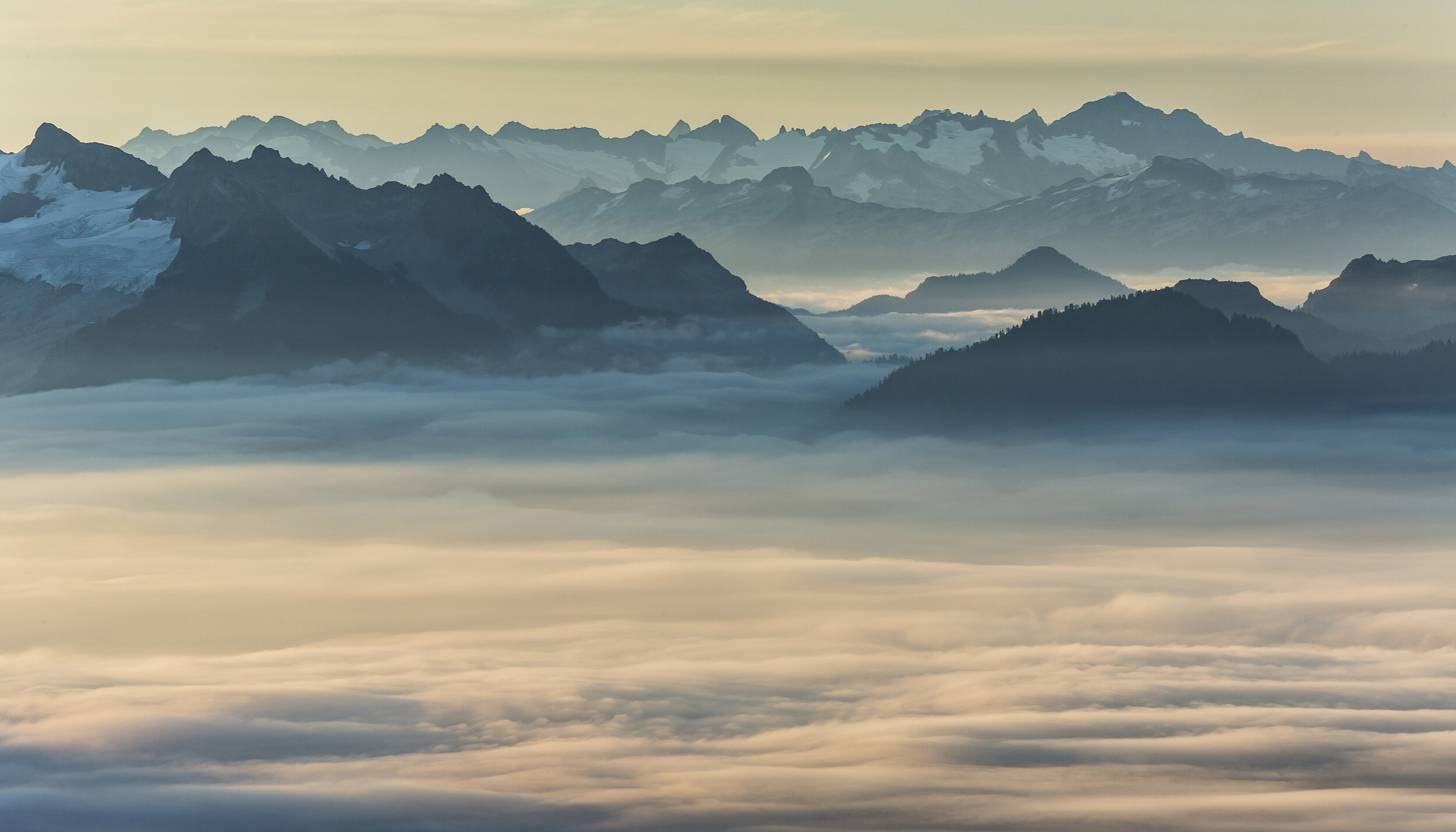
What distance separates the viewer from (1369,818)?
650 feet

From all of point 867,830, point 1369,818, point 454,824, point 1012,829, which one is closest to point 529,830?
point 454,824

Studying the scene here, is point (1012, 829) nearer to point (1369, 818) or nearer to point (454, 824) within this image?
point (1369, 818)

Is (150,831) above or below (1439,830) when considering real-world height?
above

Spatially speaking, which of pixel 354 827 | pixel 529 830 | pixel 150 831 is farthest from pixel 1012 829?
pixel 150 831

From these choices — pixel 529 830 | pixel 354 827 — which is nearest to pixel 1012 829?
pixel 529 830

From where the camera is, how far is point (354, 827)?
197125 mm

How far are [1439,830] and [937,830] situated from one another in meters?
58.2

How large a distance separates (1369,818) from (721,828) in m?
75.1

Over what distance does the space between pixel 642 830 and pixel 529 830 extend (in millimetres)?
13152

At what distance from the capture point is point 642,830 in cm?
19900

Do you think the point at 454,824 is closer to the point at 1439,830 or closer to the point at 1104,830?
the point at 1104,830

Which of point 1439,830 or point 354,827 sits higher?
point 354,827

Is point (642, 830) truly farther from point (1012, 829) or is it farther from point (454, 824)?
point (1012, 829)

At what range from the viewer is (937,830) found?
643 ft
